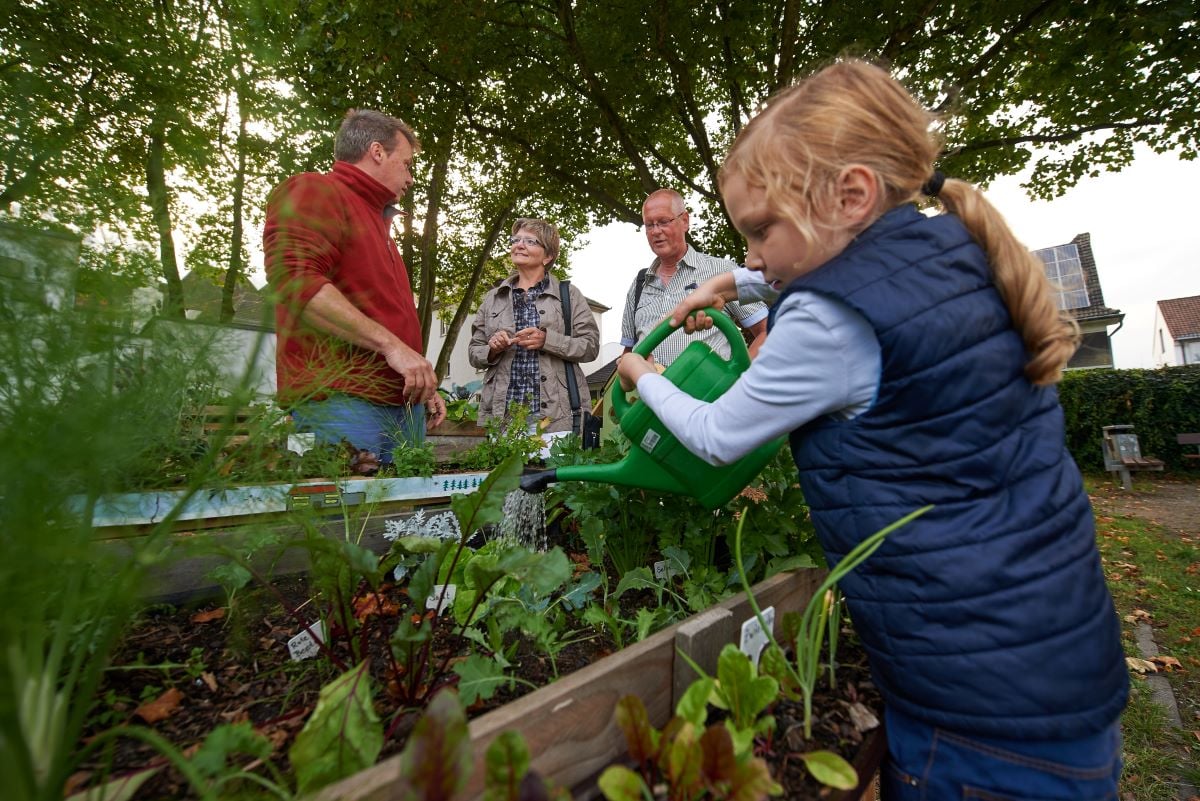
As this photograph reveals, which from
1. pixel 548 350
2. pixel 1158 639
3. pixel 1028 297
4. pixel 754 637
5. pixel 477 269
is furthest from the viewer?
pixel 477 269

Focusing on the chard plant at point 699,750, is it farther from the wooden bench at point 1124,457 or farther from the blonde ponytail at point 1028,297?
the wooden bench at point 1124,457

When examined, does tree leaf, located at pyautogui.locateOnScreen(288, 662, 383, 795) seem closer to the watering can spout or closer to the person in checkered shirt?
the watering can spout

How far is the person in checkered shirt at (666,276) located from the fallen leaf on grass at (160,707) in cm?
240

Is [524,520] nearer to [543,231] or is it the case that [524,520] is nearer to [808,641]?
[808,641]

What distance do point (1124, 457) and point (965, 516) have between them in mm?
10163

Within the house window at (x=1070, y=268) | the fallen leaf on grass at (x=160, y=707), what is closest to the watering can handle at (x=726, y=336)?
the fallen leaf on grass at (x=160, y=707)

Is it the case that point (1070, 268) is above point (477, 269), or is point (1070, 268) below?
below

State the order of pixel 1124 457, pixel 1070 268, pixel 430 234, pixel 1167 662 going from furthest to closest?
pixel 1070 268 → pixel 430 234 → pixel 1124 457 → pixel 1167 662

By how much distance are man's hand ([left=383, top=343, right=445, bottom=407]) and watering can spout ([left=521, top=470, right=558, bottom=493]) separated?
0.74 meters

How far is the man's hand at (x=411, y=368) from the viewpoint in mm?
1976

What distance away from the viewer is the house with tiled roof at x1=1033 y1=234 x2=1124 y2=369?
1856 cm

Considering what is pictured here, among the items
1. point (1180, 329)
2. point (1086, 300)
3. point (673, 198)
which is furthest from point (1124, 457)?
point (1180, 329)

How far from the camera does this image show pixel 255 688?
111 centimetres

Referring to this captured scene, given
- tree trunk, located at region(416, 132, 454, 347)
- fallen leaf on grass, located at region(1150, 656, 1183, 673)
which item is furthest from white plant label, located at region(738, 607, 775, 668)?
tree trunk, located at region(416, 132, 454, 347)
